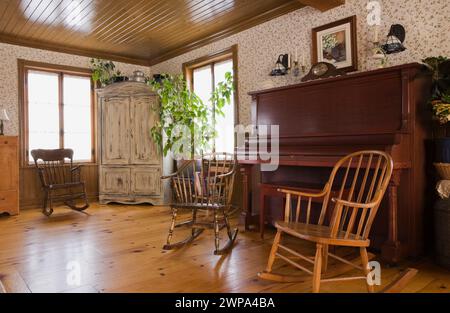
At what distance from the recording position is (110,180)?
18.0 ft

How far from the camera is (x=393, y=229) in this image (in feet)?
8.32

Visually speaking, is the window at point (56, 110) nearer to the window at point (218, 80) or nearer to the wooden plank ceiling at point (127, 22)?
the wooden plank ceiling at point (127, 22)

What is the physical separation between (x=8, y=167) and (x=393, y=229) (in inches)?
184

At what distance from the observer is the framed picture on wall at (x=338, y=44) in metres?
3.41

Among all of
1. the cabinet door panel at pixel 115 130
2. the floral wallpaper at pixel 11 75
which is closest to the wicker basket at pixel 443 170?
the cabinet door panel at pixel 115 130

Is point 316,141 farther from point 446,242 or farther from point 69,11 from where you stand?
point 69,11

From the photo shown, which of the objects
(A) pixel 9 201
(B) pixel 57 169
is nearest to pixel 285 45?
(B) pixel 57 169

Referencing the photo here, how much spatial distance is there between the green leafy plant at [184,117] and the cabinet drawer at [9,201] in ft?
6.73

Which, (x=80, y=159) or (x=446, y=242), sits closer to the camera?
(x=446, y=242)

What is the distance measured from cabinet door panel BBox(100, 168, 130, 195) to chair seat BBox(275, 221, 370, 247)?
376 cm

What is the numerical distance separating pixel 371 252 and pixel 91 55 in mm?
5153

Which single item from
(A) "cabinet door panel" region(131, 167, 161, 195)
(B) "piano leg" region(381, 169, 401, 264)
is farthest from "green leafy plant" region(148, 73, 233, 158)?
(B) "piano leg" region(381, 169, 401, 264)
